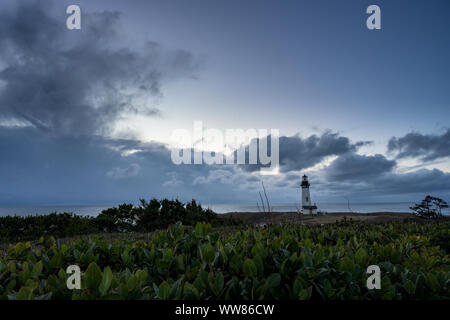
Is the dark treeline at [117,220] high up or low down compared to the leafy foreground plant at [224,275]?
down

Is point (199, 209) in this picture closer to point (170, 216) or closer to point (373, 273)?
point (170, 216)

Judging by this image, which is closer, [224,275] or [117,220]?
[224,275]

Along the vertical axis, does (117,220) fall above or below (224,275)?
→ below

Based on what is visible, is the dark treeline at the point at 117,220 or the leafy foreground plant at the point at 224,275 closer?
the leafy foreground plant at the point at 224,275

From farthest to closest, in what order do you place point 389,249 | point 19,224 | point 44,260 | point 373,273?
point 19,224 → point 389,249 → point 44,260 → point 373,273

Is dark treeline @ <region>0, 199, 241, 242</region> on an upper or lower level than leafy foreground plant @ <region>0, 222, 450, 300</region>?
lower

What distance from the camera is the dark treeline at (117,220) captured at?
13.6 metres

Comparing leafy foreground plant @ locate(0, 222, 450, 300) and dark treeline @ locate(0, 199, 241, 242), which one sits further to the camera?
dark treeline @ locate(0, 199, 241, 242)

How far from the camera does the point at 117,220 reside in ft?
52.7

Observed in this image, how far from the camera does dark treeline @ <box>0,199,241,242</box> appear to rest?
44.7 ft
